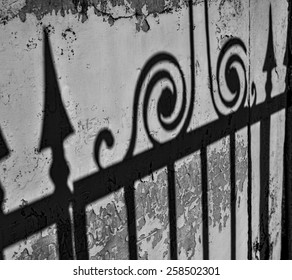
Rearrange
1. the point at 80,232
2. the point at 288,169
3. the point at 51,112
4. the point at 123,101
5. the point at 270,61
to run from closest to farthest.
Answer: the point at 51,112, the point at 80,232, the point at 123,101, the point at 270,61, the point at 288,169

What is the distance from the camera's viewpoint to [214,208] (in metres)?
2.51

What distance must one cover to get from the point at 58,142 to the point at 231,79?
1.19 meters

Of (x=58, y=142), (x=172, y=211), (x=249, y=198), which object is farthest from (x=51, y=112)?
(x=249, y=198)

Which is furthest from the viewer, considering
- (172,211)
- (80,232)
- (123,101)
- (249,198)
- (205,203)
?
(249,198)

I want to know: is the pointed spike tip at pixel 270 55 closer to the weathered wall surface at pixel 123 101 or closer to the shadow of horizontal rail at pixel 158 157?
the weathered wall surface at pixel 123 101

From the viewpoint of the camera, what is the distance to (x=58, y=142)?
5.24 feet

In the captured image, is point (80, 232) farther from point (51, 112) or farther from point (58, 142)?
point (51, 112)

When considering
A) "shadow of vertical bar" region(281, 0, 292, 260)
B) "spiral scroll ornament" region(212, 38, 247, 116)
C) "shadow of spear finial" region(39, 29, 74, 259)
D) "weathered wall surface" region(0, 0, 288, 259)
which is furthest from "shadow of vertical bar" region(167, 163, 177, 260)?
"shadow of vertical bar" region(281, 0, 292, 260)

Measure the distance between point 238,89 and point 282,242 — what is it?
4.80 feet

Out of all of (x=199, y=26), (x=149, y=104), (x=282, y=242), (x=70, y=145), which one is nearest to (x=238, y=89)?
(x=199, y=26)

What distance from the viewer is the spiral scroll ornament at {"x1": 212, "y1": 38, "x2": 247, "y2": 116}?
2422 millimetres

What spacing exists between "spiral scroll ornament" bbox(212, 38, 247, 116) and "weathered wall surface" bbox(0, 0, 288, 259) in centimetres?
1

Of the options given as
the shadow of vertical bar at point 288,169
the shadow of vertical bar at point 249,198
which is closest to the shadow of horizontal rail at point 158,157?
the shadow of vertical bar at point 249,198

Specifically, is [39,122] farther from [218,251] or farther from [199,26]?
[218,251]
